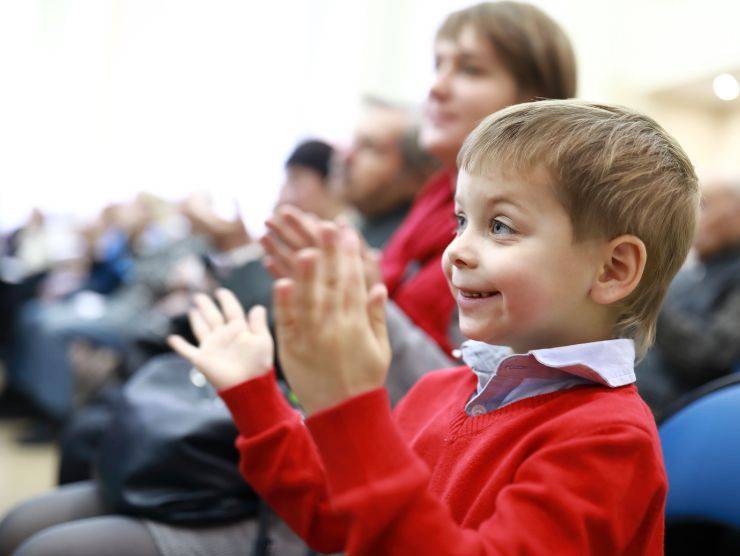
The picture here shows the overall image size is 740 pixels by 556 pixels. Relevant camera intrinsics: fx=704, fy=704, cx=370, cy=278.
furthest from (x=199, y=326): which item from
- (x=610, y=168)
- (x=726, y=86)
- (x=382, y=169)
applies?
(x=726, y=86)

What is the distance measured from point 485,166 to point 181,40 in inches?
225

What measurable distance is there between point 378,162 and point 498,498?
4.59ft

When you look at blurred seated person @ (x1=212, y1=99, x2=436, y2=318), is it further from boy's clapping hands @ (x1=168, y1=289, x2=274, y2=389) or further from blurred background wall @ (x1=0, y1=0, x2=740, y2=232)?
blurred background wall @ (x1=0, y1=0, x2=740, y2=232)

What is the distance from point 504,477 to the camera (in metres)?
0.65

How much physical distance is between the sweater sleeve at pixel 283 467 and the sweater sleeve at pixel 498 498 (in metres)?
0.23

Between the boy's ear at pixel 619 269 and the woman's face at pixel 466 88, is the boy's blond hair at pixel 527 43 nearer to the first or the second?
the woman's face at pixel 466 88

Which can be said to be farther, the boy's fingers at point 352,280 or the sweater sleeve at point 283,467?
the sweater sleeve at point 283,467

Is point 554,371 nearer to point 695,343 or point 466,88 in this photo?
point 466,88

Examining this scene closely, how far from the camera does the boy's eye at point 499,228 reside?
698mm

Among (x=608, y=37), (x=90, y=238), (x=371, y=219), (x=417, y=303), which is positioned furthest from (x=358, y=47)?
(x=417, y=303)

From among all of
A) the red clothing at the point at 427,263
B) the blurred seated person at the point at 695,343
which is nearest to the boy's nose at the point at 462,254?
the red clothing at the point at 427,263

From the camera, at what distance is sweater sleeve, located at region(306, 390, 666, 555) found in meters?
0.56

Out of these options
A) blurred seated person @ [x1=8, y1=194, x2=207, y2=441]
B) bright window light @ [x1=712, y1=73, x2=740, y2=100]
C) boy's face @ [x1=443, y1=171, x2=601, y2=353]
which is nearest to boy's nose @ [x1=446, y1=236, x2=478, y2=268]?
boy's face @ [x1=443, y1=171, x2=601, y2=353]

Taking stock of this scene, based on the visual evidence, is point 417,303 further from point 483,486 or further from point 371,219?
point 371,219
